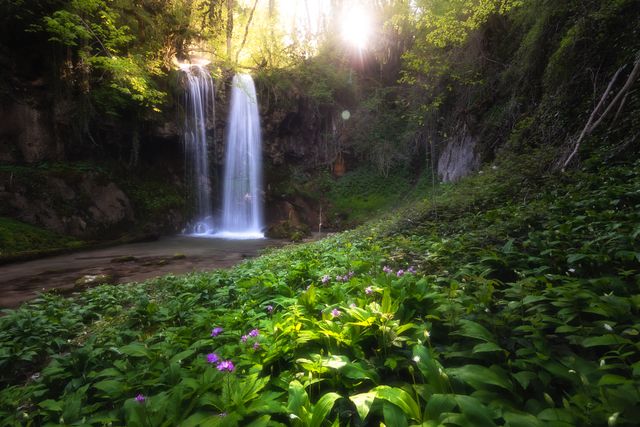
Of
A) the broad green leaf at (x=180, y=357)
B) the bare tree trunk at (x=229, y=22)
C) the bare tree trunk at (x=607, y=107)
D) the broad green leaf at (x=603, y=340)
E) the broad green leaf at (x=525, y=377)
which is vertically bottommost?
the broad green leaf at (x=180, y=357)

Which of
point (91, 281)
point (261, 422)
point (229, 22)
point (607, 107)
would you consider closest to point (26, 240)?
point (91, 281)

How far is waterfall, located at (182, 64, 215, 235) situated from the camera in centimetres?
1759

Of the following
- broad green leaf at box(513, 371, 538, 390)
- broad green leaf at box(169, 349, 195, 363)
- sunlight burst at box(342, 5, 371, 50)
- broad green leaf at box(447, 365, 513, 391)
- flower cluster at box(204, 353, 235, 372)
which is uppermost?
sunlight burst at box(342, 5, 371, 50)

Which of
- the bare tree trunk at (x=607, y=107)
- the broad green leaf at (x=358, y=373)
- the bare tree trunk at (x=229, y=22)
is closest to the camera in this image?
the broad green leaf at (x=358, y=373)

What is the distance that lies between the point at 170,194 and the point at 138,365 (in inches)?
656

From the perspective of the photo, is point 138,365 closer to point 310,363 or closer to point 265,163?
point 310,363

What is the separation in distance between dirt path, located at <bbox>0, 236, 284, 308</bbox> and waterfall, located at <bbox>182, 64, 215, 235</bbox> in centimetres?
548

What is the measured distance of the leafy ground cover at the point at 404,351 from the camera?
1.34m

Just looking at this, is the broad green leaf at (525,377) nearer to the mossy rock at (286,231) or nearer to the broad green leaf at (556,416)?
the broad green leaf at (556,416)

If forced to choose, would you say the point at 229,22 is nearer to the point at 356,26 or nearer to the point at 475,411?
the point at 356,26

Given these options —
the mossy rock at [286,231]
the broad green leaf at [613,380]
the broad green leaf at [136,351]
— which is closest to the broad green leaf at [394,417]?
the broad green leaf at [613,380]

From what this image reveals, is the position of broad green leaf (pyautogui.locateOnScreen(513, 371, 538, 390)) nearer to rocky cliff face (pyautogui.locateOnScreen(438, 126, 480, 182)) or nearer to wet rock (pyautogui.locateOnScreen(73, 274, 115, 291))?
wet rock (pyautogui.locateOnScreen(73, 274, 115, 291))

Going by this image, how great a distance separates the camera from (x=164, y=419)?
1.59m

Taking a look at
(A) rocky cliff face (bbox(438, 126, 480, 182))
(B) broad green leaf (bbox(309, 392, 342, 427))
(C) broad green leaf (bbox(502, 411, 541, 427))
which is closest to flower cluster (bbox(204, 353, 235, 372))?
(B) broad green leaf (bbox(309, 392, 342, 427))
